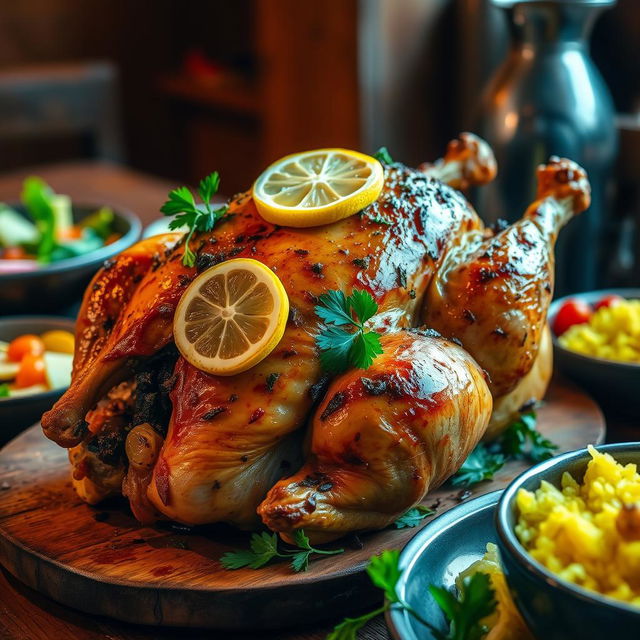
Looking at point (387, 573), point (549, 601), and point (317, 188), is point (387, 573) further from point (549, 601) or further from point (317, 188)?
point (317, 188)

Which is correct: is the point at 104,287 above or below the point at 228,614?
above

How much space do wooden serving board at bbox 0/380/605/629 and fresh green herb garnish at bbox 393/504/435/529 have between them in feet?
0.05

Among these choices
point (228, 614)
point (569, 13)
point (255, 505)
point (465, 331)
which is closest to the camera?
point (228, 614)

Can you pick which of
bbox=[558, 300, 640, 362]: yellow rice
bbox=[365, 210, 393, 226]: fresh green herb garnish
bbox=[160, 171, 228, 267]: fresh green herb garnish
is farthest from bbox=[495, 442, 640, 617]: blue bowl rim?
bbox=[558, 300, 640, 362]: yellow rice

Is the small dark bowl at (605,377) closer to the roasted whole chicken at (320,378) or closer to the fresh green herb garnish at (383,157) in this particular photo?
the roasted whole chicken at (320,378)

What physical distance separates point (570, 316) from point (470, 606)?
45.1 inches

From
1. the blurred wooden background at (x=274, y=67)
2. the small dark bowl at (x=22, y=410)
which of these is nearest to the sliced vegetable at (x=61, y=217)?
the small dark bowl at (x=22, y=410)

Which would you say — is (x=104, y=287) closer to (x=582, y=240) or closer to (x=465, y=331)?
(x=465, y=331)

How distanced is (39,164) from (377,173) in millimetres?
5246

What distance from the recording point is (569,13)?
2314 mm

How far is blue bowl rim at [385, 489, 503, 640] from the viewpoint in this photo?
3.39 feet

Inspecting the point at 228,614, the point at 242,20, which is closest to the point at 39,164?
the point at 242,20

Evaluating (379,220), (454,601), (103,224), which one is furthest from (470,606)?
(103,224)

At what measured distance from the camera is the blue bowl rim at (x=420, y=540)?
40.7 inches
